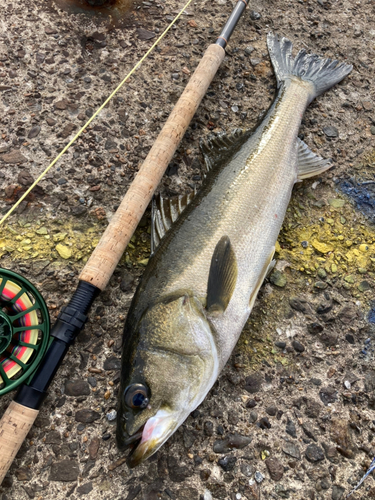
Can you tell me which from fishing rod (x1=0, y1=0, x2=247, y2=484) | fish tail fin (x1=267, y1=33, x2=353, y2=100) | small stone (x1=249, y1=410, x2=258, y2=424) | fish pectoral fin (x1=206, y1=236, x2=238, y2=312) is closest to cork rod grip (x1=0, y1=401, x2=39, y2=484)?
fishing rod (x1=0, y1=0, x2=247, y2=484)

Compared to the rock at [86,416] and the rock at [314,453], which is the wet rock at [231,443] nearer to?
the rock at [314,453]

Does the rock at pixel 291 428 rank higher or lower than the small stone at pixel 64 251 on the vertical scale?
lower

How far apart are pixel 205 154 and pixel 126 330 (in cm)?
138

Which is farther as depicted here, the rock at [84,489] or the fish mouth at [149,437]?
the rock at [84,489]

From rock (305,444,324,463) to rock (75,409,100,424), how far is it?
1.19 meters

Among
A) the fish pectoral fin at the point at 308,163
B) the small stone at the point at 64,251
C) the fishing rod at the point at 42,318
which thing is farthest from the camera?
the fish pectoral fin at the point at 308,163

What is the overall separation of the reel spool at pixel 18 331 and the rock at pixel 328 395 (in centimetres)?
162

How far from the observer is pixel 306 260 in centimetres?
261

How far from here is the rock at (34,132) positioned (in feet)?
9.05

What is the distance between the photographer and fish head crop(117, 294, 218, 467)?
175 centimetres

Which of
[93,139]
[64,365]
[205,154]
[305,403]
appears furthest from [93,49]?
[305,403]

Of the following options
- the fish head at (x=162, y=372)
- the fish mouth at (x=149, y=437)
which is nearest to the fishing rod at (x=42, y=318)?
the fish head at (x=162, y=372)

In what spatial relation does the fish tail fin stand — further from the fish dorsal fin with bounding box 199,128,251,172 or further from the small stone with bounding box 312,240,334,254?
the small stone with bounding box 312,240,334,254

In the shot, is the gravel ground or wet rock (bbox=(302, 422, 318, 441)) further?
wet rock (bbox=(302, 422, 318, 441))
